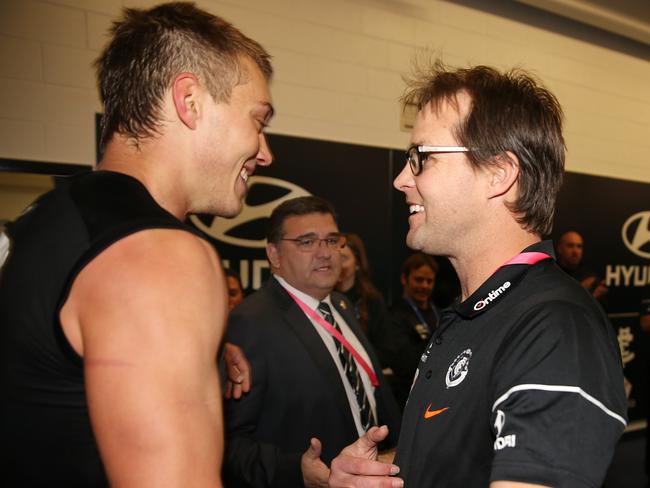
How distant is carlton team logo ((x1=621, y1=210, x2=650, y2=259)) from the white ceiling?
1978 millimetres

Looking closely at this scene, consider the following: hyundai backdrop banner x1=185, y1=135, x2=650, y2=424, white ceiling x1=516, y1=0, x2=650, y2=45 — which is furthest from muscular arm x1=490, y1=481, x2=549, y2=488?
white ceiling x1=516, y1=0, x2=650, y2=45

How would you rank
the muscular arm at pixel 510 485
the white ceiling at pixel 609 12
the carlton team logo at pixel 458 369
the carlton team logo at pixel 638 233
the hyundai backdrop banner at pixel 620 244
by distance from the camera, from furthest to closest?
1. the carlton team logo at pixel 638 233
2. the hyundai backdrop banner at pixel 620 244
3. the white ceiling at pixel 609 12
4. the carlton team logo at pixel 458 369
5. the muscular arm at pixel 510 485

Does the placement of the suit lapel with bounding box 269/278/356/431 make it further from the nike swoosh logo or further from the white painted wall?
the white painted wall

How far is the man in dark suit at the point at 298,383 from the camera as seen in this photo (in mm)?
1987

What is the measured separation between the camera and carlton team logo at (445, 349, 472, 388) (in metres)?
1.17

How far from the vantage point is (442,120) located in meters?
1.43

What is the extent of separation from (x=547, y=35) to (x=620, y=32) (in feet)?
2.96

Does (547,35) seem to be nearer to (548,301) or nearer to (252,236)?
(252,236)

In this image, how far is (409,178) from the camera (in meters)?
1.56

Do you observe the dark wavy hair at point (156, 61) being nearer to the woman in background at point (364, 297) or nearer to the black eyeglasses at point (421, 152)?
the black eyeglasses at point (421, 152)

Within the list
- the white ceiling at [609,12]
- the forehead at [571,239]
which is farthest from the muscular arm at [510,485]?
the white ceiling at [609,12]

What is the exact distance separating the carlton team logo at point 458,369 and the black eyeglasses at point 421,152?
507 millimetres

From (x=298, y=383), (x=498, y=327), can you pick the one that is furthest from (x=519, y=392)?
(x=298, y=383)

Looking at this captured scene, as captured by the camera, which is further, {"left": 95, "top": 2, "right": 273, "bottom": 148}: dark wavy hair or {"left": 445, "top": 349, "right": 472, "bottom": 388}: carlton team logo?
{"left": 445, "top": 349, "right": 472, "bottom": 388}: carlton team logo
